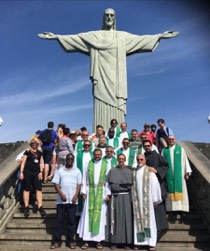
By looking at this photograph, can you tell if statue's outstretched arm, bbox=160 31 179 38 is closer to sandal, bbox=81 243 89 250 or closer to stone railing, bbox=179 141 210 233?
stone railing, bbox=179 141 210 233

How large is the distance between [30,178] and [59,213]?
48.8 inches

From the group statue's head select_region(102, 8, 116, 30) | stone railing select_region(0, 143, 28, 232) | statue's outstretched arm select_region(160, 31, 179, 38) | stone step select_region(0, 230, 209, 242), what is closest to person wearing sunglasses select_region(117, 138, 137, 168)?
stone step select_region(0, 230, 209, 242)

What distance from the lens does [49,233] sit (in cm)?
688

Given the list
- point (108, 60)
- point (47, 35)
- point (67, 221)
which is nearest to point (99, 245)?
point (67, 221)

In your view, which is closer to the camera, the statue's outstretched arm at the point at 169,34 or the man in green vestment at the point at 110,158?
the man in green vestment at the point at 110,158

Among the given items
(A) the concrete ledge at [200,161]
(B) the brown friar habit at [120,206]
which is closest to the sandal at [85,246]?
(B) the brown friar habit at [120,206]

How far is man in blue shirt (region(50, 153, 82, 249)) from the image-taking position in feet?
21.2

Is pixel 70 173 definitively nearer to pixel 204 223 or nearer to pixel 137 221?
pixel 137 221

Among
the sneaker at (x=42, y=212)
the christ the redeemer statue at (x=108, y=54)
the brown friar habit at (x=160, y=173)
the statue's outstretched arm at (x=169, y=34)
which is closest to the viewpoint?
the brown friar habit at (x=160, y=173)

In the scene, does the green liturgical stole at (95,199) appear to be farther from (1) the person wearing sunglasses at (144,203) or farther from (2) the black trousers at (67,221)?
(1) the person wearing sunglasses at (144,203)

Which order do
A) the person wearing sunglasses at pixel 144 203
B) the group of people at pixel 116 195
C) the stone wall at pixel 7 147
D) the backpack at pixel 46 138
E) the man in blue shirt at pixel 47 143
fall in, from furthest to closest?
the stone wall at pixel 7 147 → the backpack at pixel 46 138 → the man in blue shirt at pixel 47 143 → the group of people at pixel 116 195 → the person wearing sunglasses at pixel 144 203

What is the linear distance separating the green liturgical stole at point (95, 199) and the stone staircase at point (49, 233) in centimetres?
44

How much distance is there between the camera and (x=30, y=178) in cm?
746

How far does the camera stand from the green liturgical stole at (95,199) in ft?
21.4
